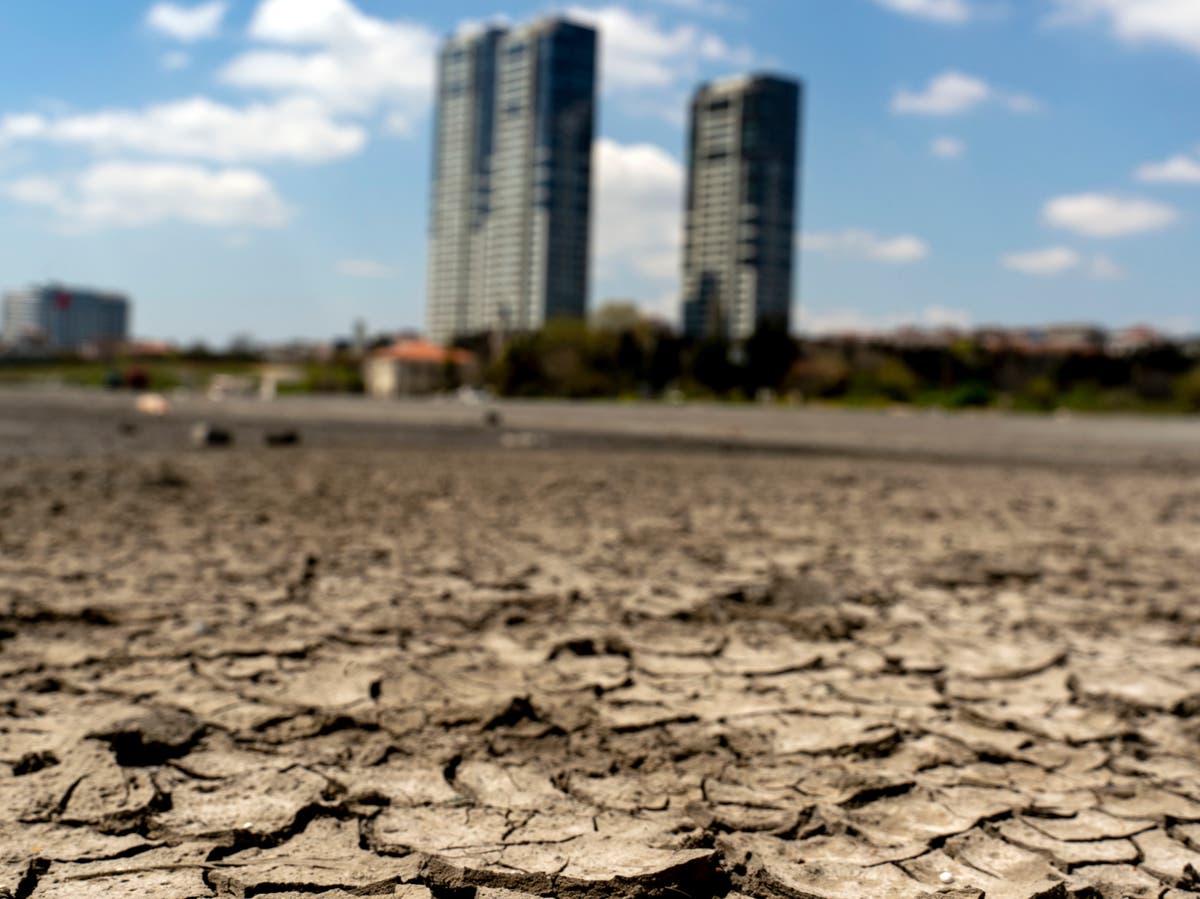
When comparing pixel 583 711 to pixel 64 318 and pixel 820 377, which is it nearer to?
pixel 820 377

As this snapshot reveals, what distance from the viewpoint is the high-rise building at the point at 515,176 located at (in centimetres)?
10700

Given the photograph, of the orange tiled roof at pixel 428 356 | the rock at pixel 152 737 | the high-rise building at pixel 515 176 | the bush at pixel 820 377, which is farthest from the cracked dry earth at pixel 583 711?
the high-rise building at pixel 515 176

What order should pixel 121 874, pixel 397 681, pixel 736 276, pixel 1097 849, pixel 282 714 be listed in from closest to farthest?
pixel 121 874 < pixel 1097 849 < pixel 282 714 < pixel 397 681 < pixel 736 276

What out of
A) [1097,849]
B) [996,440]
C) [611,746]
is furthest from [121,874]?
[996,440]

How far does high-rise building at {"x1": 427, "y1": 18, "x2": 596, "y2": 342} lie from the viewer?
107 m

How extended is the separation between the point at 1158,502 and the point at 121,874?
26.9 ft

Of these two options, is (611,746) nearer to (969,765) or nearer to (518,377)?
(969,765)

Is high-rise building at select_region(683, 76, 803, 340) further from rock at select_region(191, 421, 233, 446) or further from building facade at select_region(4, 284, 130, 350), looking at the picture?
rock at select_region(191, 421, 233, 446)

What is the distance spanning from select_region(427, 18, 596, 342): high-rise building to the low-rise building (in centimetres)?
3123

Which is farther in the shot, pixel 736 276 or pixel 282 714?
pixel 736 276

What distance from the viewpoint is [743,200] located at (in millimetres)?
105938

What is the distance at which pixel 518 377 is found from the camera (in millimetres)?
55750

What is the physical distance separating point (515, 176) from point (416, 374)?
46230 mm

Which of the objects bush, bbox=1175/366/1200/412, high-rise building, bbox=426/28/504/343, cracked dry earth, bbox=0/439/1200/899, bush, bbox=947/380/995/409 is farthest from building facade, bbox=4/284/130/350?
cracked dry earth, bbox=0/439/1200/899
